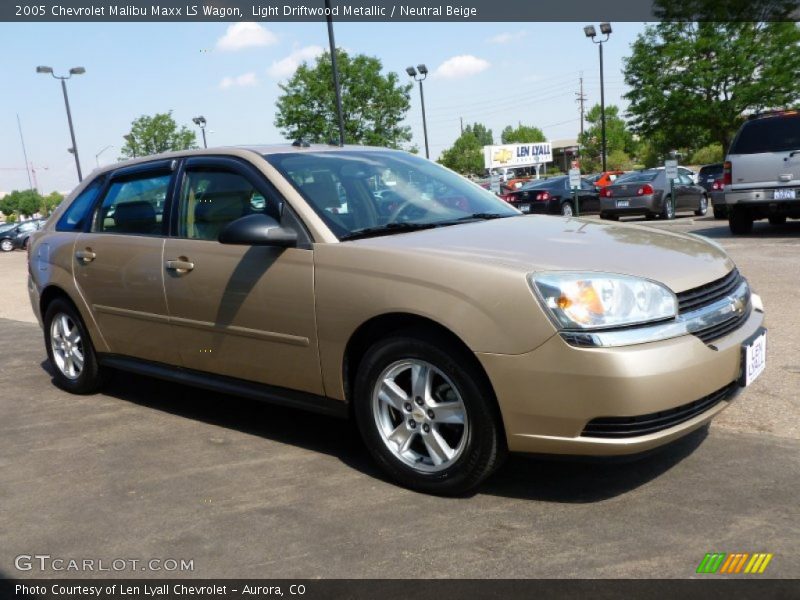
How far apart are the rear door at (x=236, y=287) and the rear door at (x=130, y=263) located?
5.7 inches

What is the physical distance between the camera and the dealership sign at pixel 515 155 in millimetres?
72312

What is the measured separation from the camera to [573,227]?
408 centimetres

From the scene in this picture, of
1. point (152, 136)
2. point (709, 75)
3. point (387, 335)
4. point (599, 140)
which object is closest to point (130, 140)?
point (152, 136)

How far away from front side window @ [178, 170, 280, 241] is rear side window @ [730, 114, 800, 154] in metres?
9.53

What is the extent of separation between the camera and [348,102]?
42.1m

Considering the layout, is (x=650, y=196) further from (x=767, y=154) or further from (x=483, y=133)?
(x=483, y=133)

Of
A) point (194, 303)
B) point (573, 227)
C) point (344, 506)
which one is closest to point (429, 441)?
point (344, 506)

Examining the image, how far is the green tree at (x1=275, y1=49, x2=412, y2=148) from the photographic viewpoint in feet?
135

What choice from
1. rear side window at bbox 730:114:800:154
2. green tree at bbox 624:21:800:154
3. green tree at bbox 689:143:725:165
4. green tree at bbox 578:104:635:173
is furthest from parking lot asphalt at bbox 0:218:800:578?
green tree at bbox 578:104:635:173

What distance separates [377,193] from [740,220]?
403 inches

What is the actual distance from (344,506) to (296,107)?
39.8 metres

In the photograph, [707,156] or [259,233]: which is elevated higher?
[259,233]
